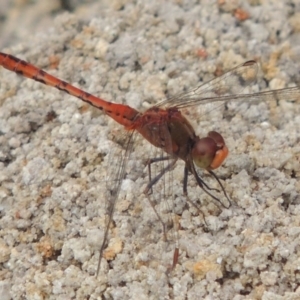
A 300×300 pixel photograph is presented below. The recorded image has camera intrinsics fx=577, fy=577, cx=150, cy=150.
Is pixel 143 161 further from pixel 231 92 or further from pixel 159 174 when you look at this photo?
pixel 231 92

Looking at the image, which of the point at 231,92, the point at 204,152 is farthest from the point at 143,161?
the point at 231,92

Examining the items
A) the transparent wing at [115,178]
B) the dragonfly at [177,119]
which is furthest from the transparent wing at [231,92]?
the transparent wing at [115,178]

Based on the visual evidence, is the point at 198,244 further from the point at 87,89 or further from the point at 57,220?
the point at 87,89

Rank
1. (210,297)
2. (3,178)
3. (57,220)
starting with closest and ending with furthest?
(210,297) → (57,220) → (3,178)

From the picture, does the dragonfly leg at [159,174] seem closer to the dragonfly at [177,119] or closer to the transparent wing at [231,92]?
the dragonfly at [177,119]

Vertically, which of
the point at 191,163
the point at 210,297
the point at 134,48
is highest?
the point at 134,48

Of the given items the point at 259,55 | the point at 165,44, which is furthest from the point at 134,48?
the point at 259,55

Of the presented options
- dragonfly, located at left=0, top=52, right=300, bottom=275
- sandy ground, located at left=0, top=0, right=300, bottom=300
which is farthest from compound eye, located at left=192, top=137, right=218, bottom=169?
sandy ground, located at left=0, top=0, right=300, bottom=300
